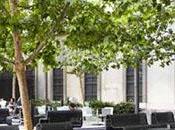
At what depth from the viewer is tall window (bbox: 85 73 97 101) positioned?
40156 mm

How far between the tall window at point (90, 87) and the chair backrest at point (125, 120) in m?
20.4

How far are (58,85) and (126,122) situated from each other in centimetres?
2448

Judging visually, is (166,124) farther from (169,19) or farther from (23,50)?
(23,50)

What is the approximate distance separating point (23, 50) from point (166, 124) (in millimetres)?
8106

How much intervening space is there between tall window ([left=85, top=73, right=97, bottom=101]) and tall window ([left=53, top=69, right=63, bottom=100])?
277 cm

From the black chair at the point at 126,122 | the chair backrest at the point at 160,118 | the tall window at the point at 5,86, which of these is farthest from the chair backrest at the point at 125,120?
the tall window at the point at 5,86

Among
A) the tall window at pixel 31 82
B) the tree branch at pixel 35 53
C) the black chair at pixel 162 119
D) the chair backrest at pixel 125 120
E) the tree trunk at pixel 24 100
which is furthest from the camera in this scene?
the tall window at pixel 31 82

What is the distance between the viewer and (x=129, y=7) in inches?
488

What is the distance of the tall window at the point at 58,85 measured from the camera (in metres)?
43.0

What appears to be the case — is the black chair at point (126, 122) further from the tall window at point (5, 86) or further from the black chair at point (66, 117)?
the tall window at point (5, 86)

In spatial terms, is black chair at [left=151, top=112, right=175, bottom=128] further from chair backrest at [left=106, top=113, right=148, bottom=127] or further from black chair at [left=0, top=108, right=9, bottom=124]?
black chair at [left=0, top=108, right=9, bottom=124]

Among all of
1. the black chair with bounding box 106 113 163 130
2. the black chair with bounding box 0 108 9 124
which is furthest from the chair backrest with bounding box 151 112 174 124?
the black chair with bounding box 0 108 9 124

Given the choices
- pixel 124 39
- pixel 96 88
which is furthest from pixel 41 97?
pixel 124 39

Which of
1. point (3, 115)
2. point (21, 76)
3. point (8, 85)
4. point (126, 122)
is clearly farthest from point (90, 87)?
point (21, 76)
